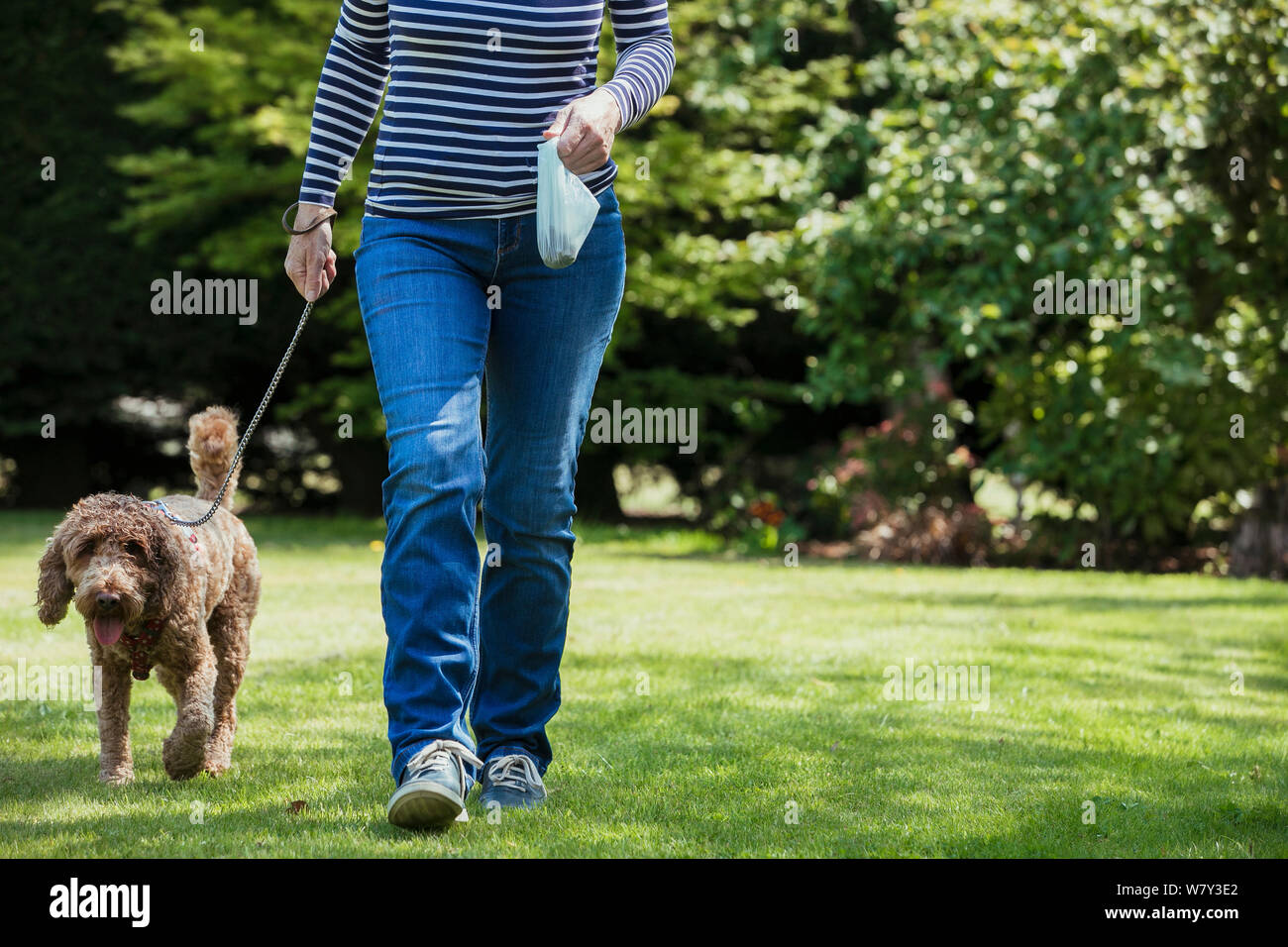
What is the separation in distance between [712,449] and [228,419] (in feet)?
36.9

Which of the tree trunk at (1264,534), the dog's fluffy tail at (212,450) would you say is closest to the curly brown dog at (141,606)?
the dog's fluffy tail at (212,450)

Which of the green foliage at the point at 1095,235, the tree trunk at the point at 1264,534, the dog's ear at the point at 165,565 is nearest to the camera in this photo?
the dog's ear at the point at 165,565

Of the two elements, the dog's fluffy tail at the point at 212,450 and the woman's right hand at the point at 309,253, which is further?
the dog's fluffy tail at the point at 212,450

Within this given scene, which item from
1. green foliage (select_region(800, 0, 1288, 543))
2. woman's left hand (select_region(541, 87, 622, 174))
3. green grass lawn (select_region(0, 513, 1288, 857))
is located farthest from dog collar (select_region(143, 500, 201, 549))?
green foliage (select_region(800, 0, 1288, 543))

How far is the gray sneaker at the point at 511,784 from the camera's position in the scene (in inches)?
126

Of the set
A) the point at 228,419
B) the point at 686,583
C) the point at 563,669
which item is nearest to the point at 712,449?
the point at 686,583

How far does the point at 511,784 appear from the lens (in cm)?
321

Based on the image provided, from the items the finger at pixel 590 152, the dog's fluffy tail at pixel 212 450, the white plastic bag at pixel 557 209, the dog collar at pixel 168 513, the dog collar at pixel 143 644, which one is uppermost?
the finger at pixel 590 152

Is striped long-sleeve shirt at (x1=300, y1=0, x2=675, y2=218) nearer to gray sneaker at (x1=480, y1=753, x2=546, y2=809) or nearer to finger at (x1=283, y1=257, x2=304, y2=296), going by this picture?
finger at (x1=283, y1=257, x2=304, y2=296)

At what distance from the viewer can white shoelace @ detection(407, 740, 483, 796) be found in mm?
2803

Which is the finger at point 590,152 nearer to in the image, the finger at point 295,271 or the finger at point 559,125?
the finger at point 559,125

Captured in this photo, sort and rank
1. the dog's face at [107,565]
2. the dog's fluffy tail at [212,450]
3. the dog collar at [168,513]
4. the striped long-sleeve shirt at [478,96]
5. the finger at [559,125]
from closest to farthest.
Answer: the finger at [559,125] < the striped long-sleeve shirt at [478,96] < the dog's face at [107,565] < the dog collar at [168,513] < the dog's fluffy tail at [212,450]

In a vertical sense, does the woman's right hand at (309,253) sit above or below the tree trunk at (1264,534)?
above

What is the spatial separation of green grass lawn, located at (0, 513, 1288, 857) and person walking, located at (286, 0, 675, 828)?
29 centimetres
